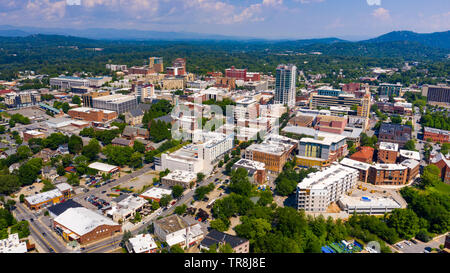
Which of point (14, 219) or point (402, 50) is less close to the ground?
point (402, 50)

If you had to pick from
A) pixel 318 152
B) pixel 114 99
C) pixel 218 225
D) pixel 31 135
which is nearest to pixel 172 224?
pixel 218 225

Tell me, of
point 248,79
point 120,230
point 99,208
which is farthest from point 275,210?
point 248,79

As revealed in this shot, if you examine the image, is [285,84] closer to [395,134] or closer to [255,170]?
[395,134]

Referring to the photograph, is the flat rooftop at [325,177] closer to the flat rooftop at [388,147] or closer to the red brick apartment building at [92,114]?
the flat rooftop at [388,147]

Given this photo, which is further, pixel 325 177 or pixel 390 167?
pixel 390 167

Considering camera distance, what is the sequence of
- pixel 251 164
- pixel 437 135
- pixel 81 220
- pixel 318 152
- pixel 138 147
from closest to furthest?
pixel 81 220
pixel 251 164
pixel 318 152
pixel 138 147
pixel 437 135
